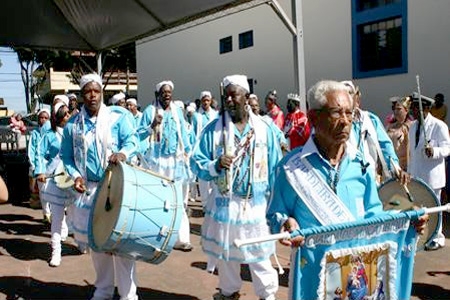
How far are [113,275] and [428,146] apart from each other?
3.67 meters

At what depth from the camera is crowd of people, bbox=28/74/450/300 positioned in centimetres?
263

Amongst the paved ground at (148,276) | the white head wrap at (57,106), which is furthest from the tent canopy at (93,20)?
the paved ground at (148,276)

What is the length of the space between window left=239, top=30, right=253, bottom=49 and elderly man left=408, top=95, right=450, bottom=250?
36.2 feet

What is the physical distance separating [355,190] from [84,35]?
1025 centimetres

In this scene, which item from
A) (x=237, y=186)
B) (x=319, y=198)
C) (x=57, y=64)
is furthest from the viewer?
(x=57, y=64)

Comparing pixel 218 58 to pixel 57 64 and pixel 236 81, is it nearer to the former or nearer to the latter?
pixel 236 81

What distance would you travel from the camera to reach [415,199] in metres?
4.09

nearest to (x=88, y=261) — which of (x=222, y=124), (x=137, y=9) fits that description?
(x=222, y=124)

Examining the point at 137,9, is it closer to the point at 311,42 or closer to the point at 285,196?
the point at 311,42

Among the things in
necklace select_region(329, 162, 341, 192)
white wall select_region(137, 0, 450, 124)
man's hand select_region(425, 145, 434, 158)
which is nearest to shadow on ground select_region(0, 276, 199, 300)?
necklace select_region(329, 162, 341, 192)

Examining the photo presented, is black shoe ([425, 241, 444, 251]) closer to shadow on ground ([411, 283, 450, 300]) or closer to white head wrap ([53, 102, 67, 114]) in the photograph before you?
shadow on ground ([411, 283, 450, 300])

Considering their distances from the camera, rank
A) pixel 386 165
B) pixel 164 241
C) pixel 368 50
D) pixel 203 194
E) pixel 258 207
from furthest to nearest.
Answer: pixel 368 50 → pixel 203 194 → pixel 386 165 → pixel 258 207 → pixel 164 241

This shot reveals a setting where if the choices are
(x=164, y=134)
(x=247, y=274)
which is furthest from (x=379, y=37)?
(x=247, y=274)

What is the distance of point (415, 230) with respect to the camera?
8.46ft
